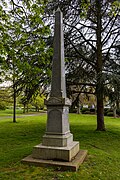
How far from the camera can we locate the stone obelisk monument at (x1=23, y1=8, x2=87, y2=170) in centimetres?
496

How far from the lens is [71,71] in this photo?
39.1ft

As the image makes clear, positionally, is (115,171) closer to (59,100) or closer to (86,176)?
(86,176)

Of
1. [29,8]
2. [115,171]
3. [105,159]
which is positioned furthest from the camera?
[29,8]

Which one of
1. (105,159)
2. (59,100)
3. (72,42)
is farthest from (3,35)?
(72,42)

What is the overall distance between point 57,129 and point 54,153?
648mm

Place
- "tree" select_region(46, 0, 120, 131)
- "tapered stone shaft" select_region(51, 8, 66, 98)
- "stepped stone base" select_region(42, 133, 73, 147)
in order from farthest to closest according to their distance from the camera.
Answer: "tree" select_region(46, 0, 120, 131)
"tapered stone shaft" select_region(51, 8, 66, 98)
"stepped stone base" select_region(42, 133, 73, 147)

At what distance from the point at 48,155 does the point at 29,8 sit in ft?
14.6

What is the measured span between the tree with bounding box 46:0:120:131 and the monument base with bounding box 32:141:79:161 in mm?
6387

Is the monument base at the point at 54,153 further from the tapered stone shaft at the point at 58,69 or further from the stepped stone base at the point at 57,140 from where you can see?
the tapered stone shaft at the point at 58,69

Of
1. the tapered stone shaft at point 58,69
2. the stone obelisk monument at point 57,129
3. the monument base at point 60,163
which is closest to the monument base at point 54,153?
the stone obelisk monument at point 57,129

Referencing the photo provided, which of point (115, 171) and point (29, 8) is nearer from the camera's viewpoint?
point (115, 171)

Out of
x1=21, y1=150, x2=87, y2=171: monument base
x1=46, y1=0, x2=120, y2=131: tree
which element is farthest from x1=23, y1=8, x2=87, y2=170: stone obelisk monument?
x1=46, y1=0, x2=120, y2=131: tree

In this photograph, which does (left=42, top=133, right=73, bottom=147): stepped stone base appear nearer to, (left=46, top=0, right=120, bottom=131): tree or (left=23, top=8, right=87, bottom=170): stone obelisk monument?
(left=23, top=8, right=87, bottom=170): stone obelisk monument

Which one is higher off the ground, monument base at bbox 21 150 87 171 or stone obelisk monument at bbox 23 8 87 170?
stone obelisk monument at bbox 23 8 87 170
